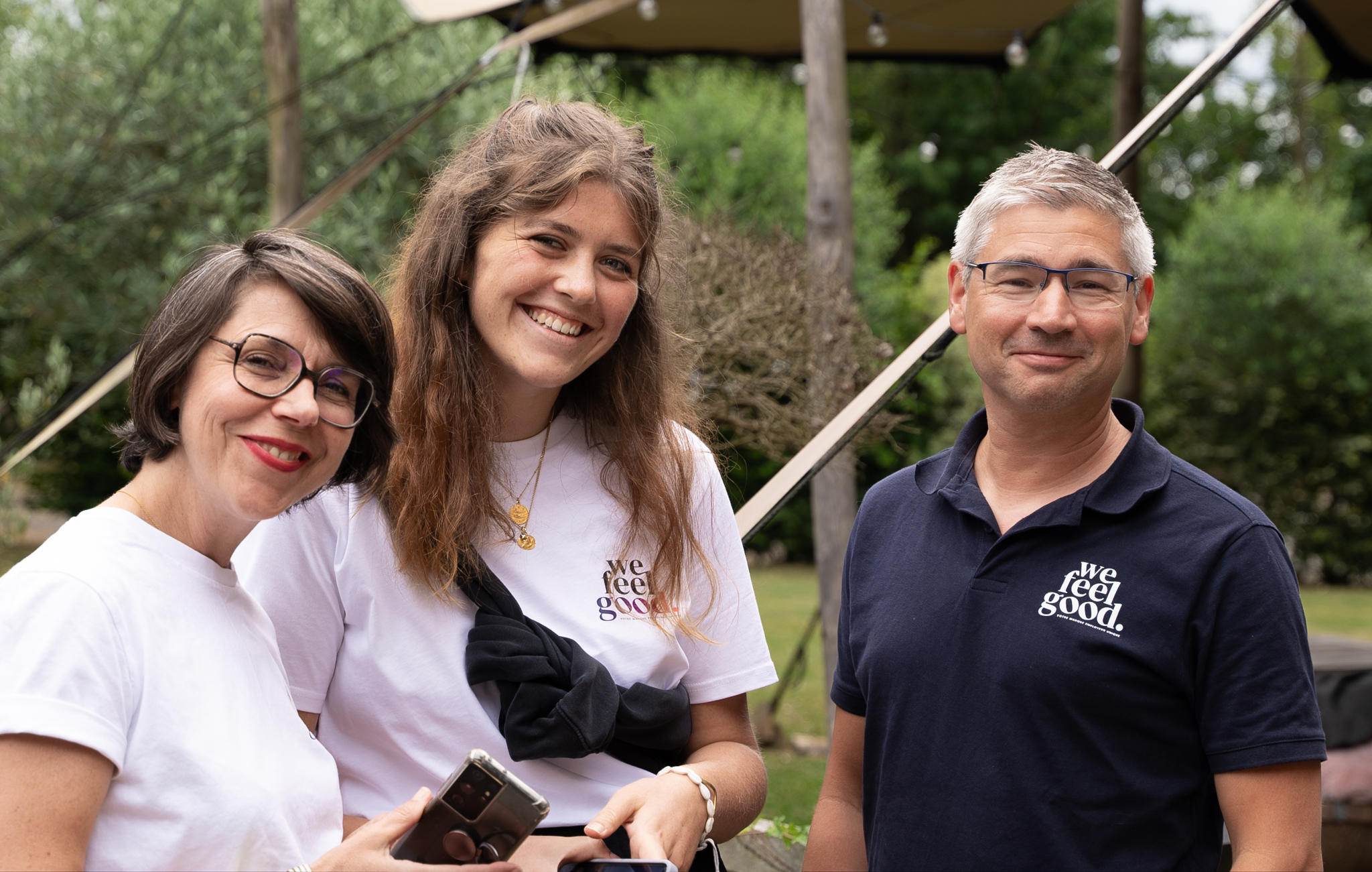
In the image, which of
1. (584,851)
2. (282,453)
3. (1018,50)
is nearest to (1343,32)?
(1018,50)

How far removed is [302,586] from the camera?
5.82ft

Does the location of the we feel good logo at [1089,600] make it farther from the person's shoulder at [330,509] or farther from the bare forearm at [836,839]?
the person's shoulder at [330,509]

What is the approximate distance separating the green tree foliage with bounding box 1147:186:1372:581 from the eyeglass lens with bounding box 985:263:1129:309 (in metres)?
13.4

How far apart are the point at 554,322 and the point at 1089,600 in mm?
887

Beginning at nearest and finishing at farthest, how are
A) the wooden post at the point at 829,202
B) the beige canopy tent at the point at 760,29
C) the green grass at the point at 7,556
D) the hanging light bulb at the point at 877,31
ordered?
the beige canopy tent at the point at 760,29 < the wooden post at the point at 829,202 < the hanging light bulb at the point at 877,31 < the green grass at the point at 7,556

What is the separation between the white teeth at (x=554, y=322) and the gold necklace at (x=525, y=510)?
0.24 m

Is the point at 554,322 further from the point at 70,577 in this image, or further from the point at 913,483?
the point at 70,577

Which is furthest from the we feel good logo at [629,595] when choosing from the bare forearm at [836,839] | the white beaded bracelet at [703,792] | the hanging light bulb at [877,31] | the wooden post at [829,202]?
the hanging light bulb at [877,31]

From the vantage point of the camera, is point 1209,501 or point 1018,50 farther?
point 1018,50

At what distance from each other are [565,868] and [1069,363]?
102 centimetres

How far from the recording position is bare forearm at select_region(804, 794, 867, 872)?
201cm

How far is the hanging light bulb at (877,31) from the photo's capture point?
691 cm

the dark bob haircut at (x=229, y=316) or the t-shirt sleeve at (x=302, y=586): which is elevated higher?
the dark bob haircut at (x=229, y=316)

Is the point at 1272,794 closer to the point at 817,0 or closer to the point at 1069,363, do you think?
the point at 1069,363
